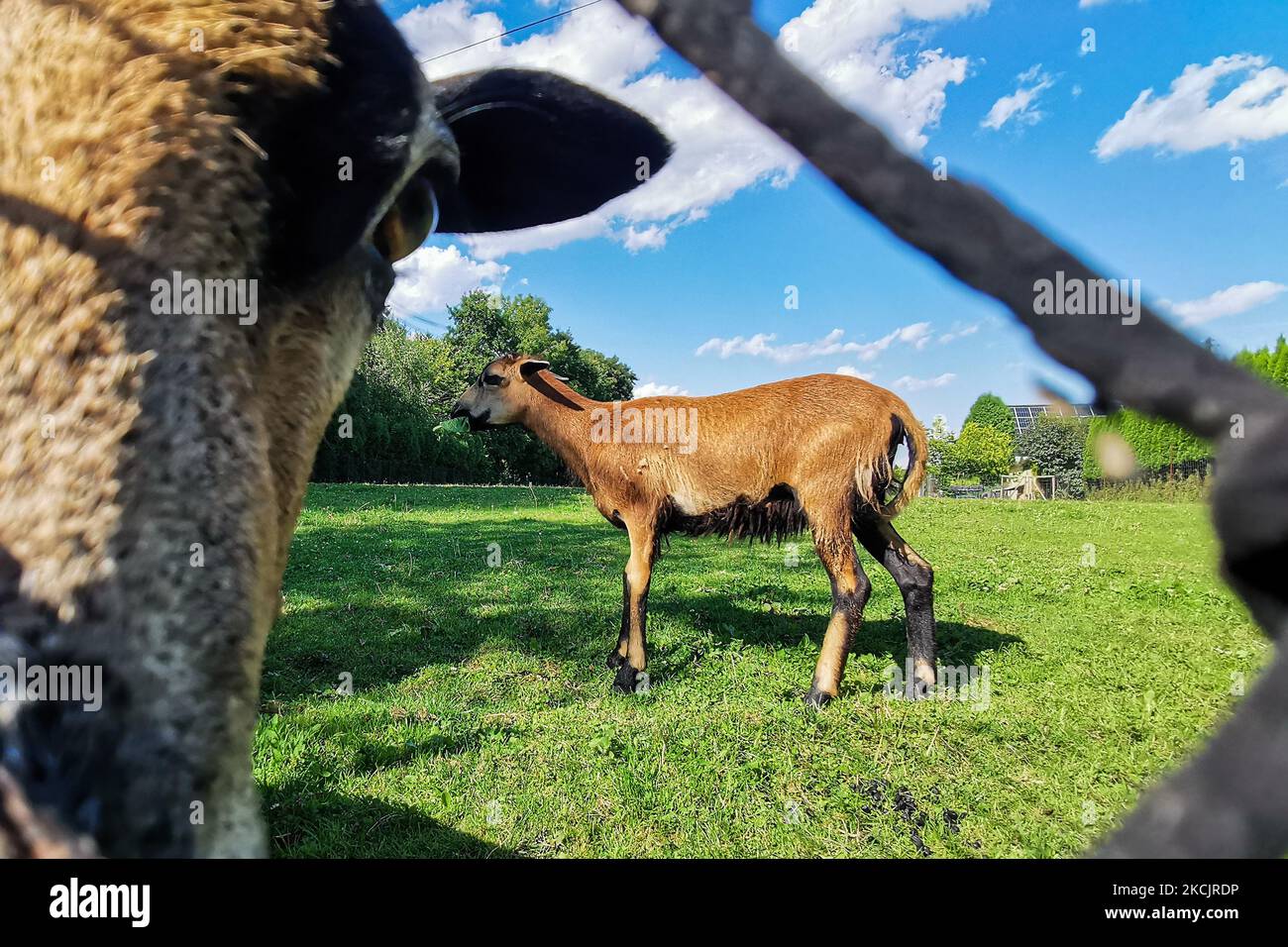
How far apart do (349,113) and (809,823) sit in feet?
12.1

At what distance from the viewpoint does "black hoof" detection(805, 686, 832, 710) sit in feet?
16.5

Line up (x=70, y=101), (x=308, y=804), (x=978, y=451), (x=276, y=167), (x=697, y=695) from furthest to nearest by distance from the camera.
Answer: (x=978, y=451) → (x=697, y=695) → (x=308, y=804) → (x=276, y=167) → (x=70, y=101)

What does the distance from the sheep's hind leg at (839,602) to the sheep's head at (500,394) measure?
3.23 metres

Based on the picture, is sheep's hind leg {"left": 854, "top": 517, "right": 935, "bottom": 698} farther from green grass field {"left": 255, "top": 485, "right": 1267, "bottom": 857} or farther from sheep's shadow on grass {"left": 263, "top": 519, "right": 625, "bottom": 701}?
sheep's shadow on grass {"left": 263, "top": 519, "right": 625, "bottom": 701}

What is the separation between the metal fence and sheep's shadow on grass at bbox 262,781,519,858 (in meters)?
3.39

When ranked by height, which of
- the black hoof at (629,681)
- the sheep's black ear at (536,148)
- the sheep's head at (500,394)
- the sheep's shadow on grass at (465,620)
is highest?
the sheep's head at (500,394)

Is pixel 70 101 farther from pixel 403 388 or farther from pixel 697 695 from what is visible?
pixel 403 388

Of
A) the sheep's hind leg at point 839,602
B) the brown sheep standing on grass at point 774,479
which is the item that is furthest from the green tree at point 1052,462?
the sheep's hind leg at point 839,602

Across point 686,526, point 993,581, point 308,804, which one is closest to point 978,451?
point 993,581

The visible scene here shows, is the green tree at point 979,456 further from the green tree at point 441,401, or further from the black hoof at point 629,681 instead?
the black hoof at point 629,681

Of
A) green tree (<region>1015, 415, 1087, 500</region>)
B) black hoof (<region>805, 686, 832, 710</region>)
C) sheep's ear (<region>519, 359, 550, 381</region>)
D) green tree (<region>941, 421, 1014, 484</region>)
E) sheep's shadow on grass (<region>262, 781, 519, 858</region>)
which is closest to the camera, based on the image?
sheep's shadow on grass (<region>262, 781, 519, 858</region>)

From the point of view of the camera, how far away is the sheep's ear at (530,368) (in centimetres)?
683

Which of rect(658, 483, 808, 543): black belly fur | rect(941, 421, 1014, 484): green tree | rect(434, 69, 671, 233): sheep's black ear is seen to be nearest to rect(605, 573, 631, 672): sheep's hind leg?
rect(658, 483, 808, 543): black belly fur

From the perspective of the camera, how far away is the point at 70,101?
3.80 feet
